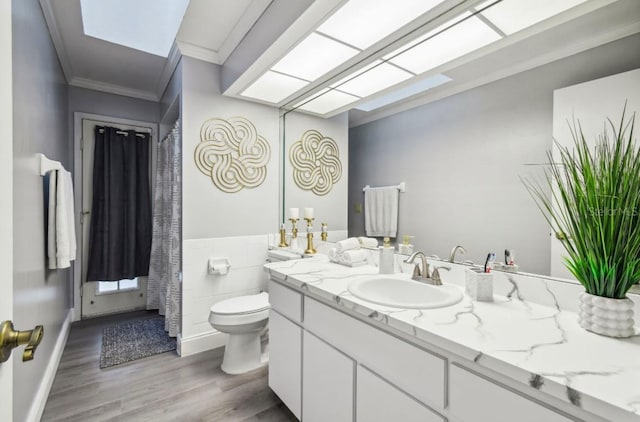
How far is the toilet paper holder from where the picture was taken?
2.60 meters

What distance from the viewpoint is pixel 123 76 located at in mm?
3186

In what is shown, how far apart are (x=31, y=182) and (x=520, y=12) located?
258 cm

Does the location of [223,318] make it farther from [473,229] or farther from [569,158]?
[569,158]

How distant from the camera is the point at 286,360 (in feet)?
5.53

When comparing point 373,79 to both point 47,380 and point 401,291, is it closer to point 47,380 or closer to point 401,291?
point 401,291

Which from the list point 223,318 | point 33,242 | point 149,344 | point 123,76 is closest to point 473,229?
point 223,318

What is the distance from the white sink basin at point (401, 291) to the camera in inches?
52.0

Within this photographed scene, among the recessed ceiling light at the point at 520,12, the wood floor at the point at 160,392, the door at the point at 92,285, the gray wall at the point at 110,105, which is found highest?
the gray wall at the point at 110,105

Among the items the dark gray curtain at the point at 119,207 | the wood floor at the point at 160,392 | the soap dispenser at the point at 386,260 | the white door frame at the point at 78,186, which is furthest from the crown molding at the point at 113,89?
the soap dispenser at the point at 386,260

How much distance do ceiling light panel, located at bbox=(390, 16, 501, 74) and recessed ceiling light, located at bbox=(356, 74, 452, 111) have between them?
10 cm

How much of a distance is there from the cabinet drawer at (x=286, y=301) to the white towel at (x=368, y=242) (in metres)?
0.61

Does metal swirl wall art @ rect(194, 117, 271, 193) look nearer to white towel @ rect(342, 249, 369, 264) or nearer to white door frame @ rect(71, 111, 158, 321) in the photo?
white towel @ rect(342, 249, 369, 264)

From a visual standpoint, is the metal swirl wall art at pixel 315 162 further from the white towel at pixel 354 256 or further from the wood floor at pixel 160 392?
the wood floor at pixel 160 392

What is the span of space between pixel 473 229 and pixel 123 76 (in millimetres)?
3673
